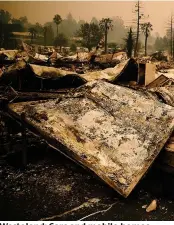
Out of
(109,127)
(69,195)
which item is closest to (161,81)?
(109,127)

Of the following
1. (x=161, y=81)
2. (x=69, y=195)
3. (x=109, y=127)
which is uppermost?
(x=161, y=81)

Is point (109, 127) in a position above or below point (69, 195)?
above

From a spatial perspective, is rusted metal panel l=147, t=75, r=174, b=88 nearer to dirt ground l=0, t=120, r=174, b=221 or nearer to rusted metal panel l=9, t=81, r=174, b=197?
rusted metal panel l=9, t=81, r=174, b=197

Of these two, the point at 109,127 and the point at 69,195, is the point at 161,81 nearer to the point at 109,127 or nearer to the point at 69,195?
the point at 109,127

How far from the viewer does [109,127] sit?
8.67 feet

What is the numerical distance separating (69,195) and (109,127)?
0.74 metres

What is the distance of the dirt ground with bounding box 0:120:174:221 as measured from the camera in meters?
2.17

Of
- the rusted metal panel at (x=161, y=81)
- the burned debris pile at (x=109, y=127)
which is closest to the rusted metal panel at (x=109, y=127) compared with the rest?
the burned debris pile at (x=109, y=127)

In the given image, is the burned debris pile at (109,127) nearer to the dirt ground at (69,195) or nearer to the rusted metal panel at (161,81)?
the dirt ground at (69,195)

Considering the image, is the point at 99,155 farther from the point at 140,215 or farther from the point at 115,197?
the point at 140,215

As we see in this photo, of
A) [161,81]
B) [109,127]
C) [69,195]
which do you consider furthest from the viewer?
[161,81]

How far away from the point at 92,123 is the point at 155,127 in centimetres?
62

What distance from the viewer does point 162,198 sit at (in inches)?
92.4

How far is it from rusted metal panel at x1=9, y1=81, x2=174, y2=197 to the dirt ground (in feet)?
0.78
